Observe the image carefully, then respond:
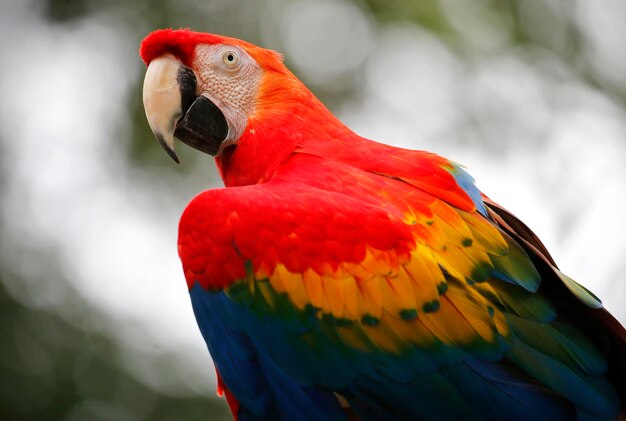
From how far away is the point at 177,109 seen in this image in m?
2.48

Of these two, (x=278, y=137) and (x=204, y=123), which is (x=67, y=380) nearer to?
(x=204, y=123)

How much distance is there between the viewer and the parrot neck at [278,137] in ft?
7.89

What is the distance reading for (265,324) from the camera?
204cm

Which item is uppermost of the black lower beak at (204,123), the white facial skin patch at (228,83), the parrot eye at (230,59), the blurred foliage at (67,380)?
the parrot eye at (230,59)

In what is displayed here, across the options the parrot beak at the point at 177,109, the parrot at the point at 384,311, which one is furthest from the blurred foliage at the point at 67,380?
the parrot at the point at 384,311

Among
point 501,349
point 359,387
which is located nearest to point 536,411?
point 501,349

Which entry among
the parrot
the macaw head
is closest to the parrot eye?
the macaw head

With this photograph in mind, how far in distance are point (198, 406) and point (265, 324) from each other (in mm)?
3334

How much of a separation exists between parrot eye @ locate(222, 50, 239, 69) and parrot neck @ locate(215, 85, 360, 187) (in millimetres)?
162

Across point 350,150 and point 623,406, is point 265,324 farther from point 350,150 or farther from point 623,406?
point 623,406

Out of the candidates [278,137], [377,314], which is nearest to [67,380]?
[278,137]

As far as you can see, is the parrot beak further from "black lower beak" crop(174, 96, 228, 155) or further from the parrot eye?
the parrot eye

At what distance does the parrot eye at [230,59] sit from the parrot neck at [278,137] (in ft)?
0.53

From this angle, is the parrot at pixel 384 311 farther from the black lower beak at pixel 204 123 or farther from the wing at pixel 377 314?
the black lower beak at pixel 204 123
